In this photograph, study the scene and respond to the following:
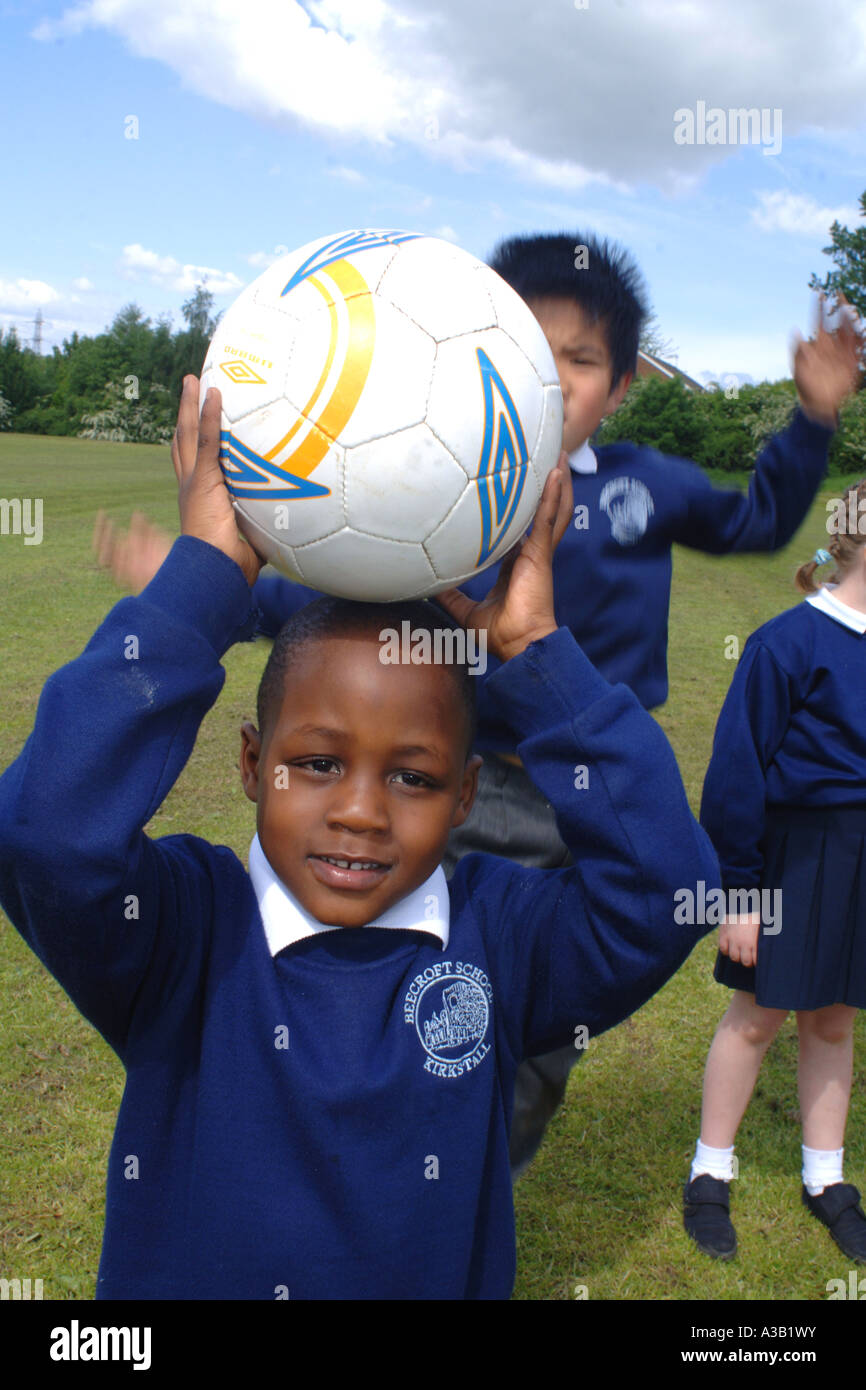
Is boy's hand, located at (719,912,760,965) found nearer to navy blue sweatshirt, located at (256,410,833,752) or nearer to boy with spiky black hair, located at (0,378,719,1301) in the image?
navy blue sweatshirt, located at (256,410,833,752)

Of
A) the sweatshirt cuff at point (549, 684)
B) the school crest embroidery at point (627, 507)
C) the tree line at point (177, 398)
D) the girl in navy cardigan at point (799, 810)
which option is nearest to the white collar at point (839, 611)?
the girl in navy cardigan at point (799, 810)

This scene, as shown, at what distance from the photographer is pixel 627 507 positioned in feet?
8.50

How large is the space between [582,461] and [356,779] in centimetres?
129

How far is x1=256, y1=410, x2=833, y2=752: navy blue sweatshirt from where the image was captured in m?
2.53

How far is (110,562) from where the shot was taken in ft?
6.33

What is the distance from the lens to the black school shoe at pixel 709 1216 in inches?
122

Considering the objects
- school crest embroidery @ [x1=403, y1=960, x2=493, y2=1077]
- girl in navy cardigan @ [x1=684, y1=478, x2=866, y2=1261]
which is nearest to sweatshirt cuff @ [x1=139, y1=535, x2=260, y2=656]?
school crest embroidery @ [x1=403, y1=960, x2=493, y2=1077]

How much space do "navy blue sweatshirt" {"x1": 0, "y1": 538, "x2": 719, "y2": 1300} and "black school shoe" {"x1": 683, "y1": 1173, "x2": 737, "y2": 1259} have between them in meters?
1.68

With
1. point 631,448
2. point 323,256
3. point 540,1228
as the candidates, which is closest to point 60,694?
point 323,256

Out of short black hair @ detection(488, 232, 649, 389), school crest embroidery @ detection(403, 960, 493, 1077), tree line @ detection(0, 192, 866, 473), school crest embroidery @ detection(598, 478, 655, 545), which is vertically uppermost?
tree line @ detection(0, 192, 866, 473)

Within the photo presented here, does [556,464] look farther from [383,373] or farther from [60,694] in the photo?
[60,694]

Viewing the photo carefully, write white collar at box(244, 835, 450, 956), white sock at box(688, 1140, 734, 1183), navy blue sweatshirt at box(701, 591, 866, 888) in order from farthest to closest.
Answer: white sock at box(688, 1140, 734, 1183)
navy blue sweatshirt at box(701, 591, 866, 888)
white collar at box(244, 835, 450, 956)

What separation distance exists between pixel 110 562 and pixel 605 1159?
101 inches

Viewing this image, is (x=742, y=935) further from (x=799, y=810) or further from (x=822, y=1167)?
(x=822, y=1167)
